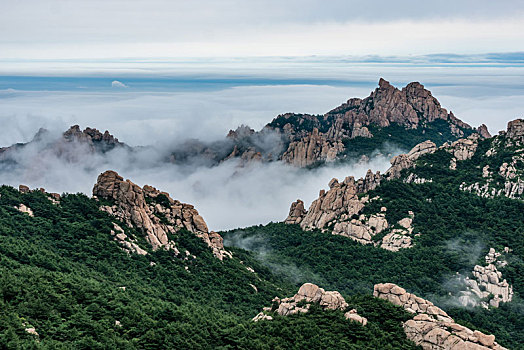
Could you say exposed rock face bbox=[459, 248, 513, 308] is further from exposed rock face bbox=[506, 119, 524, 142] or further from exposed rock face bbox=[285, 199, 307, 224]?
exposed rock face bbox=[285, 199, 307, 224]

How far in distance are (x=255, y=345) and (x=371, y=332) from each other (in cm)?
1282

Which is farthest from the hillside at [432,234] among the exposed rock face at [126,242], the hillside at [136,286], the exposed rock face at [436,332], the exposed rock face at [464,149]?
the exposed rock face at [126,242]

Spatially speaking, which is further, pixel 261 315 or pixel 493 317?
pixel 493 317

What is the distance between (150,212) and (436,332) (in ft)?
178

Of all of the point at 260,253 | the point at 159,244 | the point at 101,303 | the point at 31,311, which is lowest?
the point at 260,253

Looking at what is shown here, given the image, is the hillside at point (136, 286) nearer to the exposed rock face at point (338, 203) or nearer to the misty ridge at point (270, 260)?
the misty ridge at point (270, 260)

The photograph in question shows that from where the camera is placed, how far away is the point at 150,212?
89.6 m

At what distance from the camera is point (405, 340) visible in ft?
172

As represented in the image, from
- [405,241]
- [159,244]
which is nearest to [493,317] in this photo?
[405,241]

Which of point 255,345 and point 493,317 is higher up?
point 255,345

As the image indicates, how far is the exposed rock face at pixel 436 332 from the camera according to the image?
48.8 m

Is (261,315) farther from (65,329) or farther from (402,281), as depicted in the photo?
(402,281)

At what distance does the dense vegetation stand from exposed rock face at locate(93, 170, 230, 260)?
7.82ft

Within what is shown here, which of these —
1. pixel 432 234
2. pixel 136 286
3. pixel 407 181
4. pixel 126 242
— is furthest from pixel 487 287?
pixel 126 242
